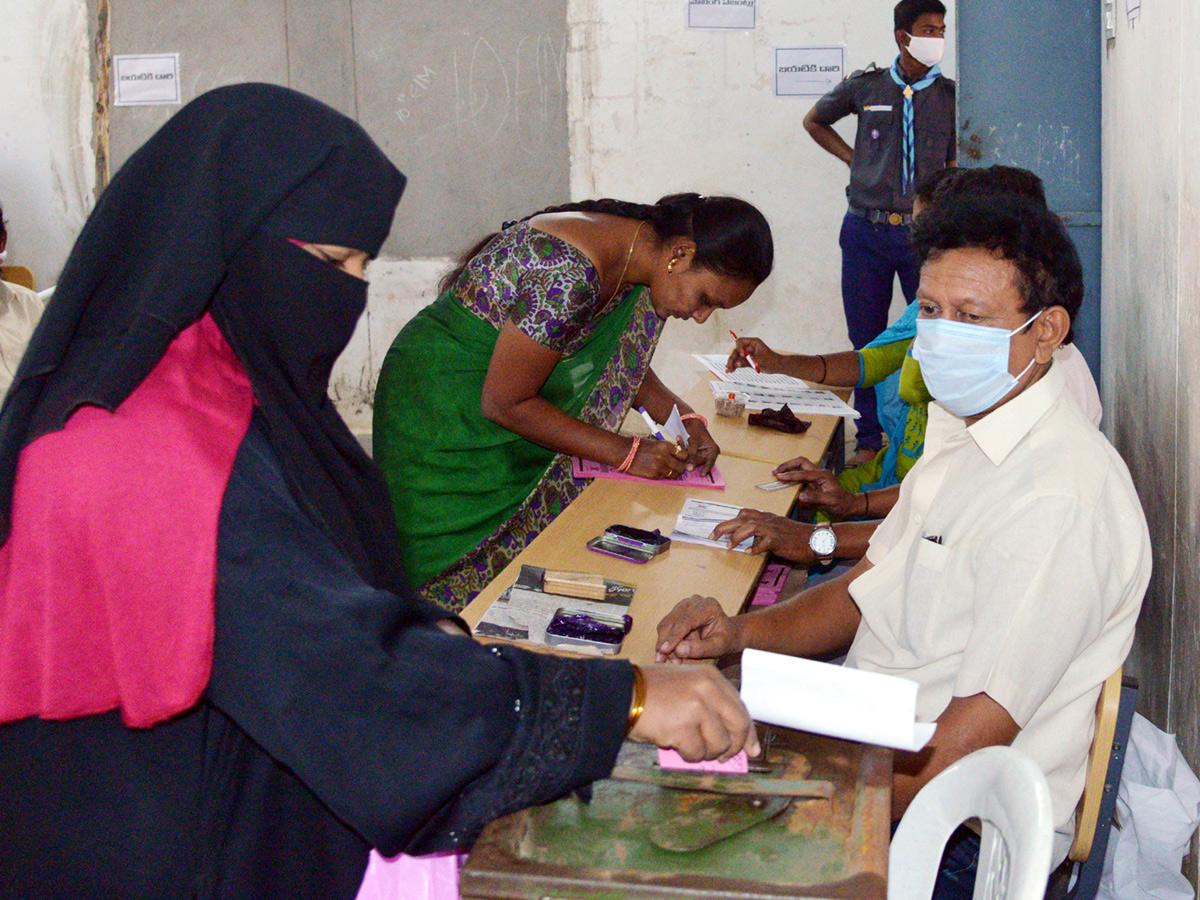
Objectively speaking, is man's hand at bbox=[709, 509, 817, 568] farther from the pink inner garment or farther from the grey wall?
the grey wall

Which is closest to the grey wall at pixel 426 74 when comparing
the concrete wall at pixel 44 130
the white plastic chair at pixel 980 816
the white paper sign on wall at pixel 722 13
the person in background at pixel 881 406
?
the concrete wall at pixel 44 130

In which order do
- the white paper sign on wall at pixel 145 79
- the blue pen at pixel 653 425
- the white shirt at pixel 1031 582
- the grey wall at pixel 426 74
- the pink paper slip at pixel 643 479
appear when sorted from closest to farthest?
the white shirt at pixel 1031 582 → the pink paper slip at pixel 643 479 → the blue pen at pixel 653 425 → the grey wall at pixel 426 74 → the white paper sign on wall at pixel 145 79

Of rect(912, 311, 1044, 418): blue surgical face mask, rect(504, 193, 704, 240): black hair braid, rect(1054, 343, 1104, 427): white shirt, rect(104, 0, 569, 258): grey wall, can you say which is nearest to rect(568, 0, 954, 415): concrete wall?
rect(104, 0, 569, 258): grey wall

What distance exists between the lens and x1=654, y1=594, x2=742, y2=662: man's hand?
1868 millimetres

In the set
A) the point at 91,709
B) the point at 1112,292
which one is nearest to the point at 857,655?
the point at 91,709

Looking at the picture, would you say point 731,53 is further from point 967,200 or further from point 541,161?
point 967,200

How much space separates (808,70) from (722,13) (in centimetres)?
50

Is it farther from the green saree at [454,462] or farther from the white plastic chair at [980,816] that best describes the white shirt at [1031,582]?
the green saree at [454,462]

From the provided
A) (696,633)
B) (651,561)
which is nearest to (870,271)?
(651,561)

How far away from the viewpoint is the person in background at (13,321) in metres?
3.37

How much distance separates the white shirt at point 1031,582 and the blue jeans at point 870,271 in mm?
3411

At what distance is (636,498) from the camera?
2.72 meters

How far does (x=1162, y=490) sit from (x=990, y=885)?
1.32m

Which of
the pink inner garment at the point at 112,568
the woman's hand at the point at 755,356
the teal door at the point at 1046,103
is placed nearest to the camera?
the pink inner garment at the point at 112,568
